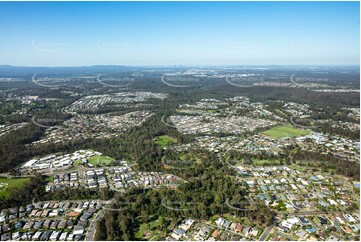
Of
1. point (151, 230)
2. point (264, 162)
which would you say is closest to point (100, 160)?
point (151, 230)

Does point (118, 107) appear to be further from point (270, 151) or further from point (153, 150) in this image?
point (270, 151)

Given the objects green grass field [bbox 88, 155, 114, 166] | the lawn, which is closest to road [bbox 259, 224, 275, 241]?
the lawn

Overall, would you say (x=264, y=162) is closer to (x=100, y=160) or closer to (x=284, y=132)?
Result: (x=284, y=132)

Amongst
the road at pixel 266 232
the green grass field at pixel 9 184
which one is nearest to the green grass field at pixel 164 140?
the green grass field at pixel 9 184

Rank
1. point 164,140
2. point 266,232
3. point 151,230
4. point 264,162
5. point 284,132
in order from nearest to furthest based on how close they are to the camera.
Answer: point 266,232
point 151,230
point 264,162
point 164,140
point 284,132

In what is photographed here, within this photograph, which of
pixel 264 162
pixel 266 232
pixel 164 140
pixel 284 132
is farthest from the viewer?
pixel 284 132

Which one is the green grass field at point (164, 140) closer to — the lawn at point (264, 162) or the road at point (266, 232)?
the lawn at point (264, 162)

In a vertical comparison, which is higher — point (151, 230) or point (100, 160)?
point (100, 160)

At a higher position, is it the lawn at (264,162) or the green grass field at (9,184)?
the green grass field at (9,184)
